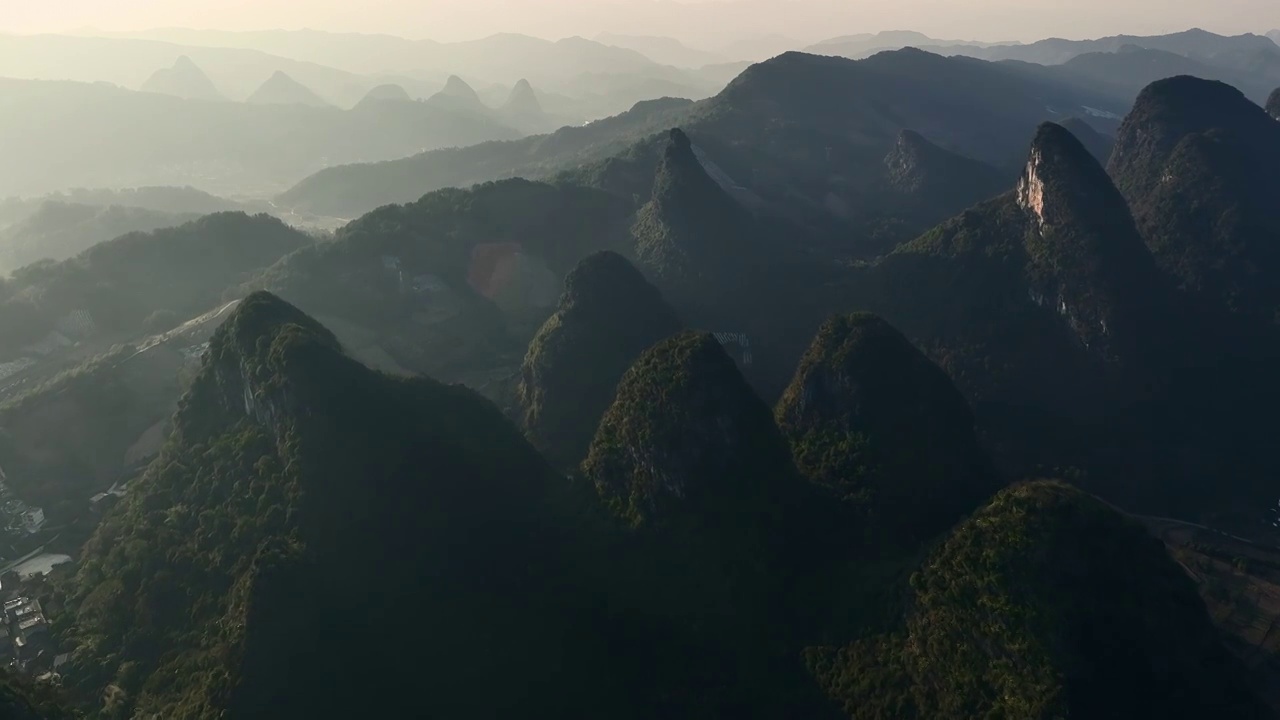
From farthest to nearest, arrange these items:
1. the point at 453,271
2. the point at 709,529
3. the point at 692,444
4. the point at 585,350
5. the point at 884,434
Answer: the point at 453,271 → the point at 585,350 → the point at 884,434 → the point at 692,444 → the point at 709,529

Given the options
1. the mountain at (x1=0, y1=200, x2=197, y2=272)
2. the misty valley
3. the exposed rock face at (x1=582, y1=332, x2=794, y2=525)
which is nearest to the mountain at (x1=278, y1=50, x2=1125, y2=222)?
the misty valley

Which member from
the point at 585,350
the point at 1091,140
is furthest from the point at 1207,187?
the point at 1091,140

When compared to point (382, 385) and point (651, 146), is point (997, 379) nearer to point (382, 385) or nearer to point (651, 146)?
point (382, 385)

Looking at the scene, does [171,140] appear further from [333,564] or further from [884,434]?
[884,434]

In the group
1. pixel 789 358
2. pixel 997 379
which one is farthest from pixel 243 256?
pixel 997 379

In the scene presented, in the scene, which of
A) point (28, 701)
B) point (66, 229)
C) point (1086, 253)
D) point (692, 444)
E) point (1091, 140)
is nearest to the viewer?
point (28, 701)
